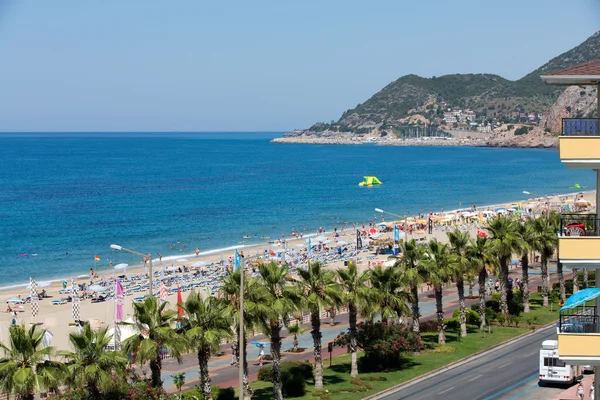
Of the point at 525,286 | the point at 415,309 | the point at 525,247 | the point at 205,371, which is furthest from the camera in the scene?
the point at 525,286

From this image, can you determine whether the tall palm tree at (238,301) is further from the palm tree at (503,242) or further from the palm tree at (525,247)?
the palm tree at (525,247)

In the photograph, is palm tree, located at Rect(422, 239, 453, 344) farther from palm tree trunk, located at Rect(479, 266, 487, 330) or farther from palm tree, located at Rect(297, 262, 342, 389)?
palm tree, located at Rect(297, 262, 342, 389)

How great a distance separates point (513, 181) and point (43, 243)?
113 m

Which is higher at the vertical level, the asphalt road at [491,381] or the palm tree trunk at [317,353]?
the palm tree trunk at [317,353]

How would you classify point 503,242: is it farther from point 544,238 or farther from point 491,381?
point 491,381

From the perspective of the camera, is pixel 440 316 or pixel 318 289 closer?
pixel 318 289

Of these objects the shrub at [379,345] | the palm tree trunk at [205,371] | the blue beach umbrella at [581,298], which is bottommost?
the shrub at [379,345]

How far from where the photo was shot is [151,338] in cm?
2950

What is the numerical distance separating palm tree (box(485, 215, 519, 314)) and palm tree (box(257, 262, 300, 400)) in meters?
18.4

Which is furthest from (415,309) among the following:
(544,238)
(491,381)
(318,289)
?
(544,238)

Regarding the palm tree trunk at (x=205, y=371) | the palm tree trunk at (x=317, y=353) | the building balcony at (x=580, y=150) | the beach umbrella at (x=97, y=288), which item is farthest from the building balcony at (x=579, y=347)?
the beach umbrella at (x=97, y=288)

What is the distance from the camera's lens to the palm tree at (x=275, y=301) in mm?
32938

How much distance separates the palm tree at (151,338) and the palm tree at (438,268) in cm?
1696

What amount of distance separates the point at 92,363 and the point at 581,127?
17.7 m
